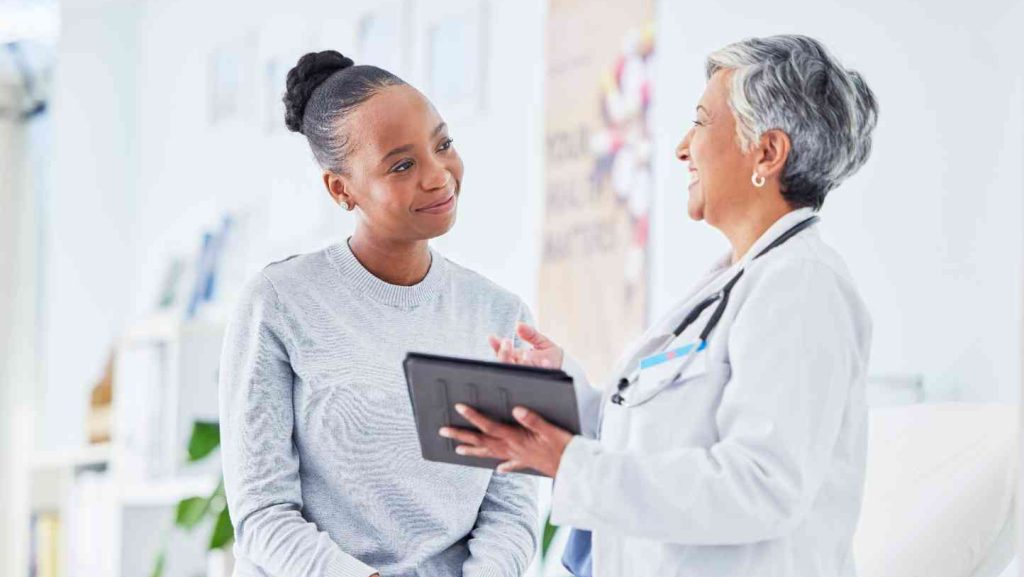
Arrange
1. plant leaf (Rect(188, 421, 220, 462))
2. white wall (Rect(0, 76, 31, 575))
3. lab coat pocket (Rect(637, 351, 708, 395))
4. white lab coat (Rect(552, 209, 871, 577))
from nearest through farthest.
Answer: white lab coat (Rect(552, 209, 871, 577)) → lab coat pocket (Rect(637, 351, 708, 395)) → plant leaf (Rect(188, 421, 220, 462)) → white wall (Rect(0, 76, 31, 575))

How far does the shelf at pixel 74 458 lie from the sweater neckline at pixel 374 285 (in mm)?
3864

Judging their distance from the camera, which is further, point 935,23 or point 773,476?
point 935,23

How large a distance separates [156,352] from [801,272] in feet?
12.8

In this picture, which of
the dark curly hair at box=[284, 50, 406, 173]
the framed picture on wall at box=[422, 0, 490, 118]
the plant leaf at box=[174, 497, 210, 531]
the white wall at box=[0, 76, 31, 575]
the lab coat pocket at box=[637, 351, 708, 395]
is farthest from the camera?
the white wall at box=[0, 76, 31, 575]

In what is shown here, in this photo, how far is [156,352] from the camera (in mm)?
5027

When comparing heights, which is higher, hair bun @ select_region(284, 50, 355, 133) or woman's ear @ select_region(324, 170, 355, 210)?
hair bun @ select_region(284, 50, 355, 133)

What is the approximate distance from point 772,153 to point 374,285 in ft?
1.98

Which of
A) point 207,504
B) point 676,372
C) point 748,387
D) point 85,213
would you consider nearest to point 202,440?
point 207,504

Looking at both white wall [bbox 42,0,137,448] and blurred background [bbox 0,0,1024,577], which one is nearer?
blurred background [bbox 0,0,1024,577]

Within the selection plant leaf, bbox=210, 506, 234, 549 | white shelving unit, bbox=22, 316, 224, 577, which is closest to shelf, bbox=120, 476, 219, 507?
white shelving unit, bbox=22, 316, 224, 577

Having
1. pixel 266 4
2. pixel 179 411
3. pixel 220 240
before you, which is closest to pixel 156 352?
pixel 179 411

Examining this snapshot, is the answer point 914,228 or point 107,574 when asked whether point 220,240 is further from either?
point 914,228

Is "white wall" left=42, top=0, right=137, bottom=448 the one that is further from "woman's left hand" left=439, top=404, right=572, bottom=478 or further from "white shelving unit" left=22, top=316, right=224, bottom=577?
"woman's left hand" left=439, top=404, right=572, bottom=478

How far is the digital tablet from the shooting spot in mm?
1419
